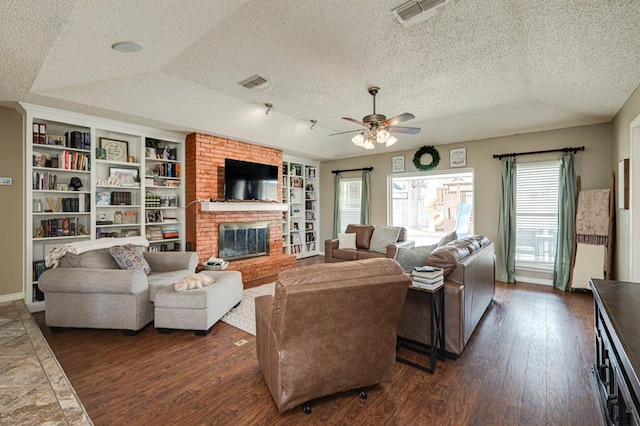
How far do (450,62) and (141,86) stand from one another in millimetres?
3675

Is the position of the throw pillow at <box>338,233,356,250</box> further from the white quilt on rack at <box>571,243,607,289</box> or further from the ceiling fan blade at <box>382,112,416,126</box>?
the white quilt on rack at <box>571,243,607,289</box>

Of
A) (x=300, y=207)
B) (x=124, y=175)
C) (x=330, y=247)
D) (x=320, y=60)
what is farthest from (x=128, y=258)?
(x=300, y=207)

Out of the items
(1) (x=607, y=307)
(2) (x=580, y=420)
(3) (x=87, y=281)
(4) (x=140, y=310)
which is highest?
(1) (x=607, y=307)

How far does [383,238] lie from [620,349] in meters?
4.74

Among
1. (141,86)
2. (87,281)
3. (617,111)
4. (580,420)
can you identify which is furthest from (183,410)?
(617,111)

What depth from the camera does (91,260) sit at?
11.4 feet

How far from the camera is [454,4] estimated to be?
2.35m

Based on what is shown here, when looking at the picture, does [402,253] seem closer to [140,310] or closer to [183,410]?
[183,410]

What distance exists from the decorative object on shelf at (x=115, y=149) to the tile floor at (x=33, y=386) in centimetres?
260

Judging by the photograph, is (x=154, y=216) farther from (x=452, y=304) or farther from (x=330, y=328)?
(x=452, y=304)

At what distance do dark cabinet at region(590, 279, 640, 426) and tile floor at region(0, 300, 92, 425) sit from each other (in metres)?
2.68

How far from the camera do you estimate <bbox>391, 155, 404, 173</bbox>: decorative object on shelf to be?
6.97 m

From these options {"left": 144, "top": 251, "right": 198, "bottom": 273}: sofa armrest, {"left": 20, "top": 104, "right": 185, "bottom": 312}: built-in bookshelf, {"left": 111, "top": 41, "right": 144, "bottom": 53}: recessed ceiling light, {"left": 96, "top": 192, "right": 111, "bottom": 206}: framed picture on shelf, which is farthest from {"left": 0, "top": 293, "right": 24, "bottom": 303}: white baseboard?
{"left": 111, "top": 41, "right": 144, "bottom": 53}: recessed ceiling light

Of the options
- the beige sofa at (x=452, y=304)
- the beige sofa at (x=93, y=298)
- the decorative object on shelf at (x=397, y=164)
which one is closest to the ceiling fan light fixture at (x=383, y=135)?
the beige sofa at (x=452, y=304)
